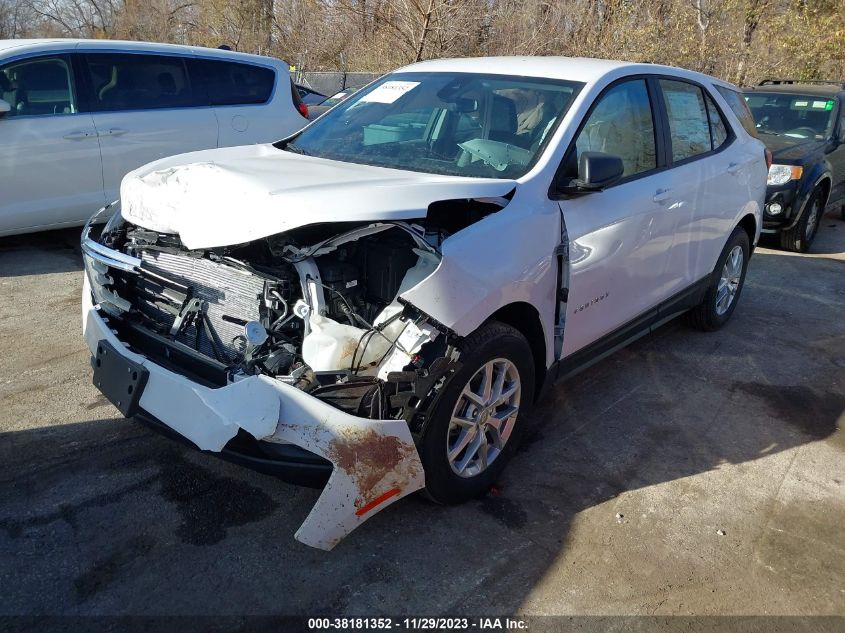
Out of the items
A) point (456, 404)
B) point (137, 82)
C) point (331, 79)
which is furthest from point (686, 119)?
point (331, 79)

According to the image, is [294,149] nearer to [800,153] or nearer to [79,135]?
[79,135]

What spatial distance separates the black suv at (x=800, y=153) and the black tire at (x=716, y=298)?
9.02ft

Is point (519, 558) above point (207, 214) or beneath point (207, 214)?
beneath

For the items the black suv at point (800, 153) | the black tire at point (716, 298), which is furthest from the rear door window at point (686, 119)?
the black suv at point (800, 153)

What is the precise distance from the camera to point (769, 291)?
6.75 meters

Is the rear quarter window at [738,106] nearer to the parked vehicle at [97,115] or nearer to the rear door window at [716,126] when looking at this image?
the rear door window at [716,126]

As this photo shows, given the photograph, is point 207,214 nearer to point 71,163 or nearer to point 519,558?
point 519,558

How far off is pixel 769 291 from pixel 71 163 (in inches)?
252

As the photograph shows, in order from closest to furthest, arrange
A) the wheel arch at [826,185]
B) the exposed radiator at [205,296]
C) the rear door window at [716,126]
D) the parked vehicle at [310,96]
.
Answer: the exposed radiator at [205,296], the rear door window at [716,126], the wheel arch at [826,185], the parked vehicle at [310,96]

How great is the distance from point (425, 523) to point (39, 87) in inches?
206

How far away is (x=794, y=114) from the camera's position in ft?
30.3

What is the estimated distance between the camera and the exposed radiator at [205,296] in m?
2.93

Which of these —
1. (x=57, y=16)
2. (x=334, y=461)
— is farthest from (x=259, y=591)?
(x=57, y=16)

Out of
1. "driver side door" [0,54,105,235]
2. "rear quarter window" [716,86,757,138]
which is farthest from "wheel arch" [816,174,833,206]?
"driver side door" [0,54,105,235]
